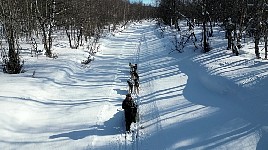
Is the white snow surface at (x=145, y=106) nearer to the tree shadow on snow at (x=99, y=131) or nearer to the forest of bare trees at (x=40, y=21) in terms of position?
the tree shadow on snow at (x=99, y=131)

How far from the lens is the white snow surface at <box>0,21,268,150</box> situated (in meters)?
10.1

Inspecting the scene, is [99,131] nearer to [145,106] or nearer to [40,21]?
[145,106]

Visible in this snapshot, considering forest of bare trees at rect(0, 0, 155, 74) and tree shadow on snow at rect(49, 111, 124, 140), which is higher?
forest of bare trees at rect(0, 0, 155, 74)

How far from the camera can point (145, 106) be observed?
44.8 feet

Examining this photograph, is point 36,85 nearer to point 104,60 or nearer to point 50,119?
point 50,119

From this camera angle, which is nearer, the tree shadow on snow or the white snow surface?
the white snow surface

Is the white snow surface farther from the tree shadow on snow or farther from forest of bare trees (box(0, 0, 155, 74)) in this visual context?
forest of bare trees (box(0, 0, 155, 74))

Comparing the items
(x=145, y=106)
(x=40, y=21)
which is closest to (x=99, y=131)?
(x=145, y=106)

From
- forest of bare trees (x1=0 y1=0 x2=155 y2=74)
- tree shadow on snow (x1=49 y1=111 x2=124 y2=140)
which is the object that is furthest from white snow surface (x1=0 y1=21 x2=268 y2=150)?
forest of bare trees (x1=0 y1=0 x2=155 y2=74)

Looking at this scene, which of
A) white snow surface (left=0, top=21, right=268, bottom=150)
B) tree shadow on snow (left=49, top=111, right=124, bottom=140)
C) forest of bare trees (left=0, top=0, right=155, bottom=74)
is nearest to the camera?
white snow surface (left=0, top=21, right=268, bottom=150)

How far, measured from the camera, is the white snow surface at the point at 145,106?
10141 millimetres

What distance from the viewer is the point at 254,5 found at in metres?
22.1

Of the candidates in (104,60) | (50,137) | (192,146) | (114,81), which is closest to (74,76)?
(114,81)

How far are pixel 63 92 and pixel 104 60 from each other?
9.72m
